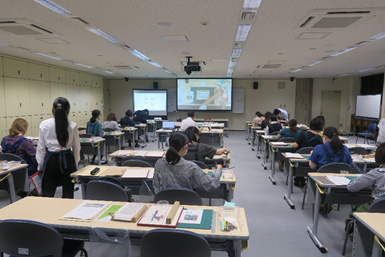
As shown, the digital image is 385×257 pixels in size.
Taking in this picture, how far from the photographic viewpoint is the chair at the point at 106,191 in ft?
7.99

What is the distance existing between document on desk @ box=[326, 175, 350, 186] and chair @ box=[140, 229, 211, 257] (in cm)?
201

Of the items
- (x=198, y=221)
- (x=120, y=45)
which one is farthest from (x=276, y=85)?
(x=198, y=221)

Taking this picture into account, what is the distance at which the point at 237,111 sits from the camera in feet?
46.1

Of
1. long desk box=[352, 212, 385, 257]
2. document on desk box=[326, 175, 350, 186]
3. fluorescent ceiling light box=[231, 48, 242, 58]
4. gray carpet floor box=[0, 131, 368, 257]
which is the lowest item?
gray carpet floor box=[0, 131, 368, 257]

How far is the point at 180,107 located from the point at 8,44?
28.7 ft

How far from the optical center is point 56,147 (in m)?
2.90

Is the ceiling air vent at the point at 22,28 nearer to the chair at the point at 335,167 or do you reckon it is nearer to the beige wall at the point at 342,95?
the chair at the point at 335,167

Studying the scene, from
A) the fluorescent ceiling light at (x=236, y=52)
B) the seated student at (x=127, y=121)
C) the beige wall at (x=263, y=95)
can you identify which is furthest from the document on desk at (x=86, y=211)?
the beige wall at (x=263, y=95)

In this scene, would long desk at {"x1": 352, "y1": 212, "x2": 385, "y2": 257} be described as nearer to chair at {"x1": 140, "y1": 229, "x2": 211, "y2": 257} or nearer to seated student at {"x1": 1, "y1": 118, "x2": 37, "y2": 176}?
chair at {"x1": 140, "y1": 229, "x2": 211, "y2": 257}

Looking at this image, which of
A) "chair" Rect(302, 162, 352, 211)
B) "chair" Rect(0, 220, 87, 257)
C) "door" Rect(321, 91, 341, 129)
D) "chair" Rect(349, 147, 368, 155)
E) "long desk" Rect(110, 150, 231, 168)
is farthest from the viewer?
"door" Rect(321, 91, 341, 129)

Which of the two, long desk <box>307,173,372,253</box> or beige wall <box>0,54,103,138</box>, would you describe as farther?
beige wall <box>0,54,103,138</box>

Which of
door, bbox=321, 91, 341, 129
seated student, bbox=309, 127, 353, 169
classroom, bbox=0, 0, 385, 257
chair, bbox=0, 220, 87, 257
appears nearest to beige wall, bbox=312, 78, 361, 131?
door, bbox=321, 91, 341, 129

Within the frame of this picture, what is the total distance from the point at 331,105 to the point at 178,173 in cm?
1405

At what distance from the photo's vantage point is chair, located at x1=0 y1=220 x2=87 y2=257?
157 cm
